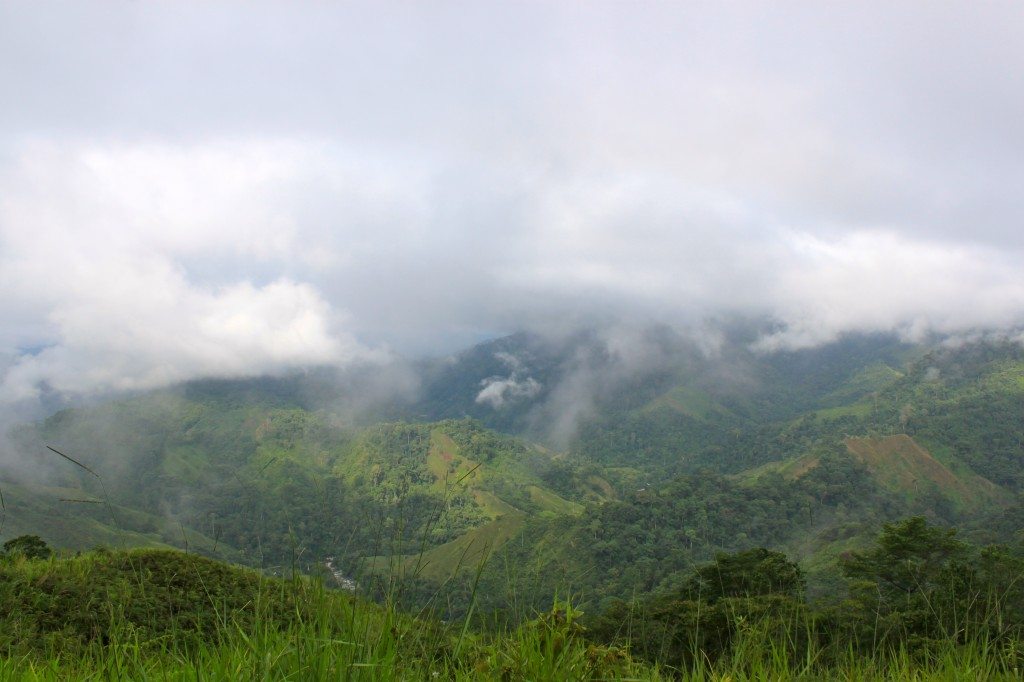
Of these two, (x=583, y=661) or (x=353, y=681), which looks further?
(x=583, y=661)

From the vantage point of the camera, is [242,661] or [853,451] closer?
[242,661]

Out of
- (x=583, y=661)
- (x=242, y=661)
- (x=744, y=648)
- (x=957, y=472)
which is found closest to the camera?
(x=242, y=661)

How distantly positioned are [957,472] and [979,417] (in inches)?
1603

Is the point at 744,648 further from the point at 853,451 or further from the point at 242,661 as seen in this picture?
the point at 853,451

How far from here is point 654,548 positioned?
380 feet

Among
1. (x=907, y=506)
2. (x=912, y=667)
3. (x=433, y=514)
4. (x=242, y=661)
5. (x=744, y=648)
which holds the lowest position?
(x=907, y=506)

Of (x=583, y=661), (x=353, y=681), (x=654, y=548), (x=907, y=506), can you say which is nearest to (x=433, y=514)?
(x=353, y=681)

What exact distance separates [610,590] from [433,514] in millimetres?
95383

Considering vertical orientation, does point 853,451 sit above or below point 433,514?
below

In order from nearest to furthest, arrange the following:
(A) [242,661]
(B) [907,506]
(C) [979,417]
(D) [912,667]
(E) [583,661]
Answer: (A) [242,661]
(E) [583,661]
(D) [912,667]
(B) [907,506]
(C) [979,417]

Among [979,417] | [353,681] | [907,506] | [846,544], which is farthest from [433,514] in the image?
[979,417]

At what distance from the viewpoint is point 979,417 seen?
633ft

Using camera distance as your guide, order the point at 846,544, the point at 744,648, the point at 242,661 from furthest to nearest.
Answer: the point at 846,544
the point at 744,648
the point at 242,661

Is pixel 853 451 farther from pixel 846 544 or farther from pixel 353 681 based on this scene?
pixel 353 681
